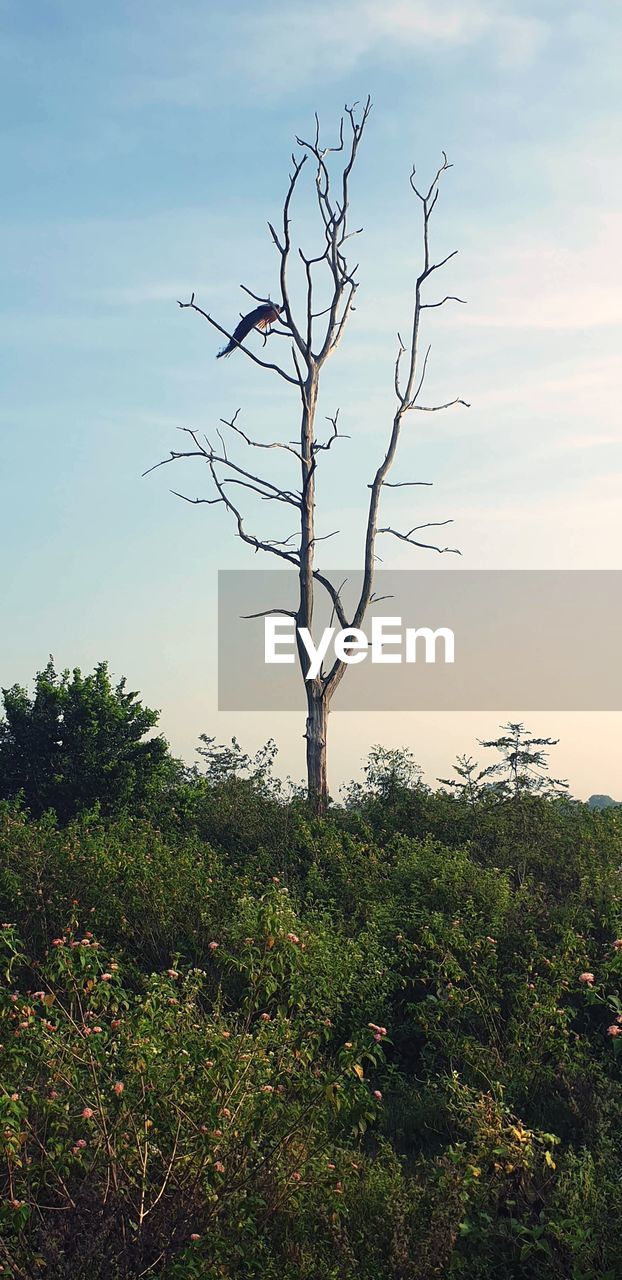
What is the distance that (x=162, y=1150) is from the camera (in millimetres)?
5598

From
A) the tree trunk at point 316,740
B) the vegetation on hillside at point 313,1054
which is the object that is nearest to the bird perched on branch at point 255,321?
the tree trunk at point 316,740

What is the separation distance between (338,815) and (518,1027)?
27.5 ft

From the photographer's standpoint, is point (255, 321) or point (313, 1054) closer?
point (313, 1054)

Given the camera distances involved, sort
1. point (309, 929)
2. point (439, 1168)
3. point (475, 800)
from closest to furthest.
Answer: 1. point (439, 1168)
2. point (309, 929)
3. point (475, 800)

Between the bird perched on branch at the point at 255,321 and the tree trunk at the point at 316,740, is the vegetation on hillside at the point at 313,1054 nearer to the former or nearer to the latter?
the tree trunk at the point at 316,740

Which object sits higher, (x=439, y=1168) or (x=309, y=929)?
(x=309, y=929)

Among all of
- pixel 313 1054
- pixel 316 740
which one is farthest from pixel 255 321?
pixel 313 1054

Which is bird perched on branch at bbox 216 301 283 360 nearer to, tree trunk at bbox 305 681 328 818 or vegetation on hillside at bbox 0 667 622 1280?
tree trunk at bbox 305 681 328 818

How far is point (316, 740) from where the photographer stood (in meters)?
18.2

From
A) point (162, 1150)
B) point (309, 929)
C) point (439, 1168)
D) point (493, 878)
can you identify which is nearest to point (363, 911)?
point (493, 878)

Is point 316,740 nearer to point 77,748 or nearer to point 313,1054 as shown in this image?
point 77,748

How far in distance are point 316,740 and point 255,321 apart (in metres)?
7.19

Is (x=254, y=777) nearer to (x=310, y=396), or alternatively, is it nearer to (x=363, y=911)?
(x=310, y=396)

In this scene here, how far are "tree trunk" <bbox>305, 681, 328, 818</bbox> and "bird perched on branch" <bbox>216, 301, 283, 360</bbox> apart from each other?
20.0ft
